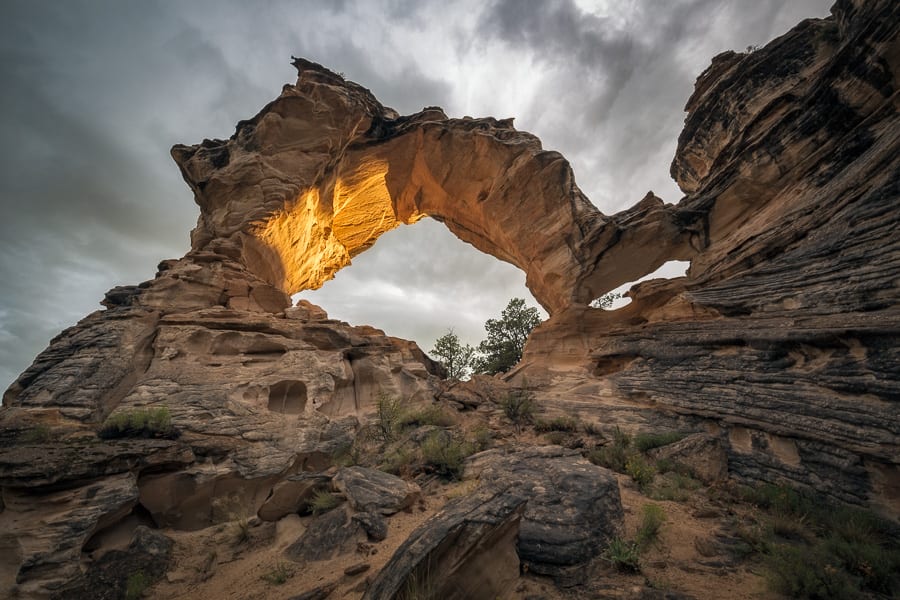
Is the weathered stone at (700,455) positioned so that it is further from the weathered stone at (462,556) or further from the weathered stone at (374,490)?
the weathered stone at (374,490)

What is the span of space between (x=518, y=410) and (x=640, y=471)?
4989 millimetres

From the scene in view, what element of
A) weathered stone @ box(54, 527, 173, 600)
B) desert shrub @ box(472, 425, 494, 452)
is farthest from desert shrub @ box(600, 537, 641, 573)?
weathered stone @ box(54, 527, 173, 600)

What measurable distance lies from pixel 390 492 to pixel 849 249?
35.9 feet

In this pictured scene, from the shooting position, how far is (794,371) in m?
6.97

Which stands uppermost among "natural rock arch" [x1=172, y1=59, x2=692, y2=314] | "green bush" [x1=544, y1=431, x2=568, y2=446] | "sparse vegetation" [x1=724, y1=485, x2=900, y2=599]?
"natural rock arch" [x1=172, y1=59, x2=692, y2=314]

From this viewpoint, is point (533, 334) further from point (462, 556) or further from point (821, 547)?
point (462, 556)

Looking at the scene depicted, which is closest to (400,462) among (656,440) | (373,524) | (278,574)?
(373,524)

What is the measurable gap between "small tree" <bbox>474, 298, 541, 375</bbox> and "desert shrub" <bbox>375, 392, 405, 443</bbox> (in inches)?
490

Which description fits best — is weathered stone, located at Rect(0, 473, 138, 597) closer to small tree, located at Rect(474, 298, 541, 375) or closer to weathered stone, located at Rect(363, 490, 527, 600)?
weathered stone, located at Rect(363, 490, 527, 600)

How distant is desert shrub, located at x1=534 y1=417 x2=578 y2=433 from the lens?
10.2 m

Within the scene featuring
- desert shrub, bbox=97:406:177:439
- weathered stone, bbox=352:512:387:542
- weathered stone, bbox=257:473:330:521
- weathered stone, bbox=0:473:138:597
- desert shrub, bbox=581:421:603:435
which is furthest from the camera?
desert shrub, bbox=581:421:603:435

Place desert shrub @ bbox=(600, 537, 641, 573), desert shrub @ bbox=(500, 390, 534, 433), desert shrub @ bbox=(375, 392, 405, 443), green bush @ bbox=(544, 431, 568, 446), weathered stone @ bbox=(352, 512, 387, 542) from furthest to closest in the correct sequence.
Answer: desert shrub @ bbox=(500, 390, 534, 433) < desert shrub @ bbox=(375, 392, 405, 443) < green bush @ bbox=(544, 431, 568, 446) < weathered stone @ bbox=(352, 512, 387, 542) < desert shrub @ bbox=(600, 537, 641, 573)

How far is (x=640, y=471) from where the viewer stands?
22.0 ft

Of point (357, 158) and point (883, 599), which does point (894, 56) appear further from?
point (357, 158)
